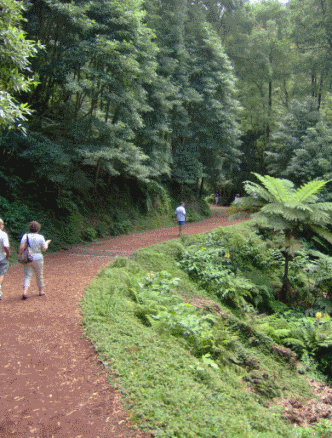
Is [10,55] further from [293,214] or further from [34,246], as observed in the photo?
[293,214]

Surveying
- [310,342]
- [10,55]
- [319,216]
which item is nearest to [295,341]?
[310,342]

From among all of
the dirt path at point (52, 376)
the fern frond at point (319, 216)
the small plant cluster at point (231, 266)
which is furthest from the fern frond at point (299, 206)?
the dirt path at point (52, 376)

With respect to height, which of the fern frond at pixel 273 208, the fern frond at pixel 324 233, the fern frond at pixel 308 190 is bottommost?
the fern frond at pixel 324 233

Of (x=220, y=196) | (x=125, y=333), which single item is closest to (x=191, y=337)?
(x=125, y=333)

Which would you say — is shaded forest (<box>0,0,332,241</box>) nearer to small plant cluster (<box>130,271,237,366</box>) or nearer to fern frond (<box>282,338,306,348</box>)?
small plant cluster (<box>130,271,237,366</box>)

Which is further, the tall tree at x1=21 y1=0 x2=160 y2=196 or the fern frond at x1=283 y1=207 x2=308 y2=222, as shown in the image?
the tall tree at x1=21 y1=0 x2=160 y2=196

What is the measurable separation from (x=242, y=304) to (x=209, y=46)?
19.4 metres

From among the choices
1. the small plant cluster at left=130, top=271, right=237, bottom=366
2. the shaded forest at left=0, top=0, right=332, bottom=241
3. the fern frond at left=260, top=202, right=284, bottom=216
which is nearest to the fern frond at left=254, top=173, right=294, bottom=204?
the fern frond at left=260, top=202, right=284, bottom=216

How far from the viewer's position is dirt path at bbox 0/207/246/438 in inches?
128

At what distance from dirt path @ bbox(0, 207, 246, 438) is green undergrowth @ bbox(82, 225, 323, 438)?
0.19 meters

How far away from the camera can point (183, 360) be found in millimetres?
4379

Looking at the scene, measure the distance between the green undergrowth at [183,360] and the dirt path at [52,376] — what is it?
19cm

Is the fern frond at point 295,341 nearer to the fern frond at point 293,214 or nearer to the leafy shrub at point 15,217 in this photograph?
the fern frond at point 293,214

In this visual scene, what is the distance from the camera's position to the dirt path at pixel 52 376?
3262 millimetres
